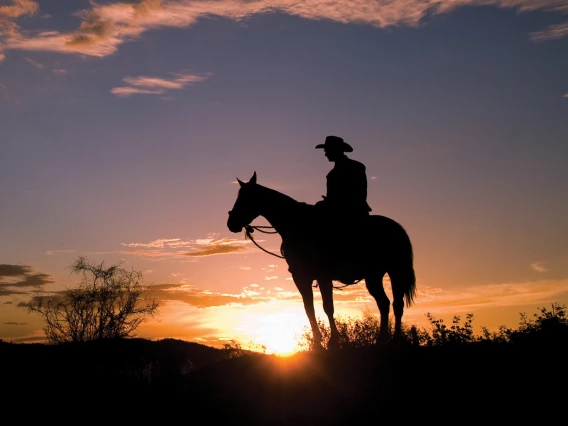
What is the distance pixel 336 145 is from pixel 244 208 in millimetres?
2693

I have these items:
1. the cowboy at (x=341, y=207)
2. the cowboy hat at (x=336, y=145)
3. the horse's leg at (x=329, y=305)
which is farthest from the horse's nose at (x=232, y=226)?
the cowboy hat at (x=336, y=145)

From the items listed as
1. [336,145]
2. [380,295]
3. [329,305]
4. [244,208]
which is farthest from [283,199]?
[380,295]

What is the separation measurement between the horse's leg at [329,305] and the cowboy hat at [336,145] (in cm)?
318

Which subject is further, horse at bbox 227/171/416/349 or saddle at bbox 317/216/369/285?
saddle at bbox 317/216/369/285

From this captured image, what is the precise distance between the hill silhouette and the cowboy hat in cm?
475

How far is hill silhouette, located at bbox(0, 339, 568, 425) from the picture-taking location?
25.6 feet

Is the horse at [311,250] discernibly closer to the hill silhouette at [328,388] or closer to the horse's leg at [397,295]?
the horse's leg at [397,295]

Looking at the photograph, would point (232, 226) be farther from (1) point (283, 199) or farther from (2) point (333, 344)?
(2) point (333, 344)

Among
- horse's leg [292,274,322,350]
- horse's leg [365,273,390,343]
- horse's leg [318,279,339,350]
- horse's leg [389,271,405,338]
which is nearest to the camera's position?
horse's leg [318,279,339,350]

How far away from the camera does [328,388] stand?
28.6ft

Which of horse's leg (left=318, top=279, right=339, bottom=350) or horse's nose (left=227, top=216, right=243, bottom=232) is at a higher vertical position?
horse's nose (left=227, top=216, right=243, bottom=232)

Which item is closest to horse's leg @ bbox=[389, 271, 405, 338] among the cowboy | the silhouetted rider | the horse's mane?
the cowboy

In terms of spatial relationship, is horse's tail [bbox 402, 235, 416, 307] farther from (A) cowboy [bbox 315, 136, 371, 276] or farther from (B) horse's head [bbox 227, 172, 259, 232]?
(B) horse's head [bbox 227, 172, 259, 232]

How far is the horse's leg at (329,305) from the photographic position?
11.8 metres
